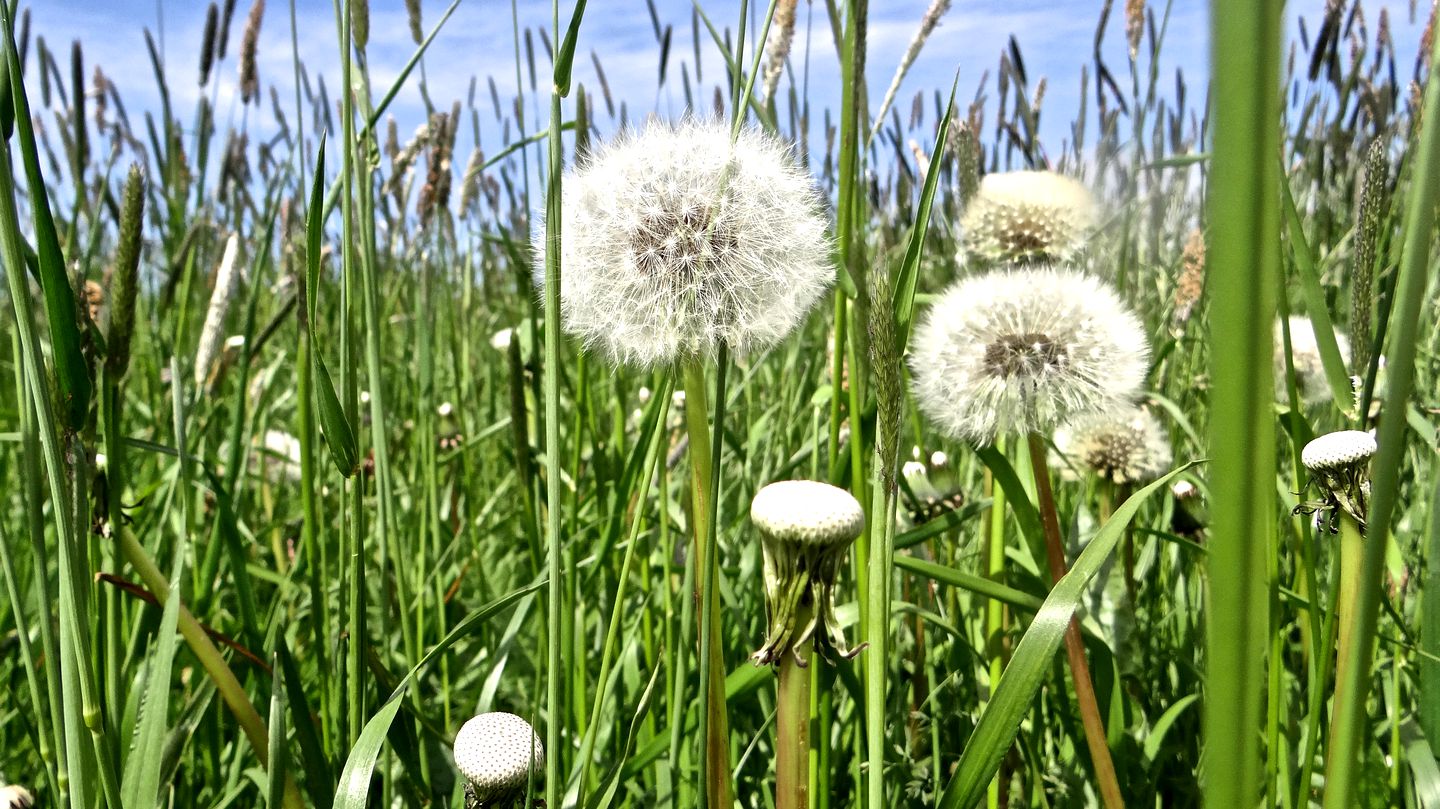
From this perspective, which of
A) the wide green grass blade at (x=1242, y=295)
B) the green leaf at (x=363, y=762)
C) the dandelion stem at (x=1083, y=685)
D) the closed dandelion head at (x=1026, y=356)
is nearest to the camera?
the wide green grass blade at (x=1242, y=295)

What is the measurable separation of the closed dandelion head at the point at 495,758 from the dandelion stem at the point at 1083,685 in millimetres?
419

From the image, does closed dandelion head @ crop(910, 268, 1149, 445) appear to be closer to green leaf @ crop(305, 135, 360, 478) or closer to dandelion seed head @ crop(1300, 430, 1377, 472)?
dandelion seed head @ crop(1300, 430, 1377, 472)

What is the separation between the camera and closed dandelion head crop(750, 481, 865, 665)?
614mm

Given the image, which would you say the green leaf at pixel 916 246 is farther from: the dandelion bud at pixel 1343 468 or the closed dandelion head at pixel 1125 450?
the closed dandelion head at pixel 1125 450

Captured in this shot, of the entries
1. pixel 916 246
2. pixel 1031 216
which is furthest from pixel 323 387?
pixel 1031 216

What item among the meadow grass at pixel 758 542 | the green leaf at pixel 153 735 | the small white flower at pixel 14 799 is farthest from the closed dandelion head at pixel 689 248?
the small white flower at pixel 14 799

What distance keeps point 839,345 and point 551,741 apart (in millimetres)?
439

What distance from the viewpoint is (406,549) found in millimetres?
1791

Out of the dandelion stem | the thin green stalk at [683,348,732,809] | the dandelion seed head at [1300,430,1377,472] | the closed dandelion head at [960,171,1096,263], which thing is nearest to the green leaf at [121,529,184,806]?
the thin green stalk at [683,348,732,809]

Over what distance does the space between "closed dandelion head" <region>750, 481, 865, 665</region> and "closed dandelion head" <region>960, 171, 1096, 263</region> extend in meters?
0.71

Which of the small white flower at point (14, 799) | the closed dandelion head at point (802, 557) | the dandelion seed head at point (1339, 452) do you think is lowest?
the small white flower at point (14, 799)

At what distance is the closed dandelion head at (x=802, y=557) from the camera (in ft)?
2.02

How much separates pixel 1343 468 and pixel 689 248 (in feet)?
1.70

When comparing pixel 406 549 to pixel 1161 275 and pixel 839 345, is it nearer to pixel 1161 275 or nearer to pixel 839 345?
pixel 839 345
